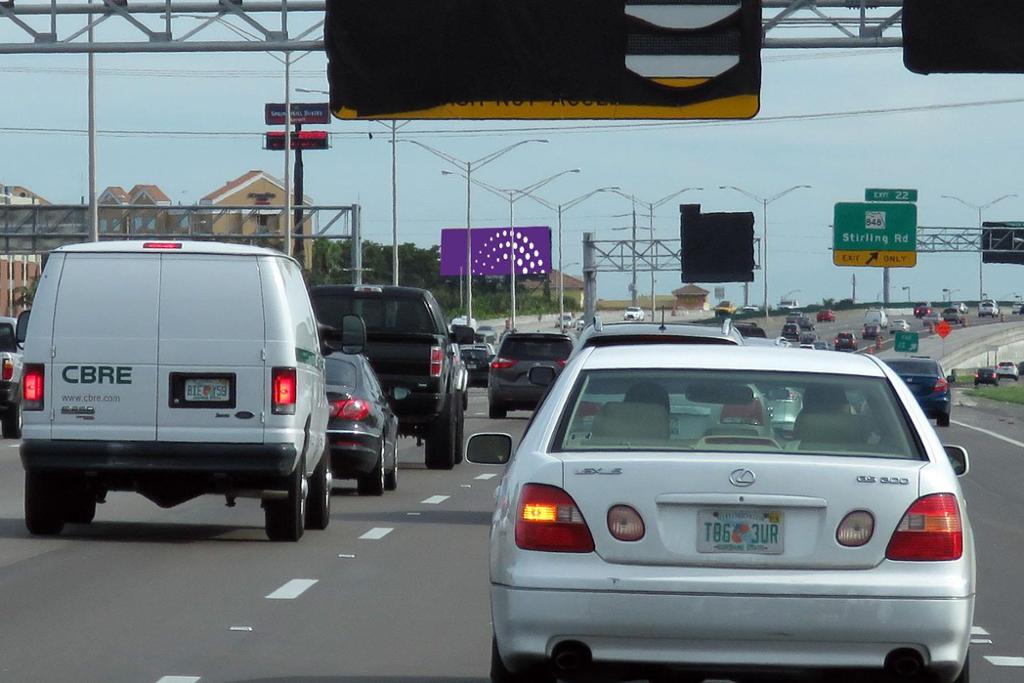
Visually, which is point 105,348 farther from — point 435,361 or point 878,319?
point 878,319

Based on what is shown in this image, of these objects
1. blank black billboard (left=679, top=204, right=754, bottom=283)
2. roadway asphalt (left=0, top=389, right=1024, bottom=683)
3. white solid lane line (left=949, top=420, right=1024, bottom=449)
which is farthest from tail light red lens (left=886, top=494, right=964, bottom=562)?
blank black billboard (left=679, top=204, right=754, bottom=283)

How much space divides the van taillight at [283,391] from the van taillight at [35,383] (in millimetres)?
1666

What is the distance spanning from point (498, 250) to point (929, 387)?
245ft

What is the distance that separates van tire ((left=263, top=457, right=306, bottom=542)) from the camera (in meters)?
14.7

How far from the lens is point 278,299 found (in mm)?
14266

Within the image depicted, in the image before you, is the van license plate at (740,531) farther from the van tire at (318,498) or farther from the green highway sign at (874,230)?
the green highway sign at (874,230)

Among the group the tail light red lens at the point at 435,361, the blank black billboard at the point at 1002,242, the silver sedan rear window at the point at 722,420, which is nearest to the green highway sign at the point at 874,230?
the blank black billboard at the point at 1002,242

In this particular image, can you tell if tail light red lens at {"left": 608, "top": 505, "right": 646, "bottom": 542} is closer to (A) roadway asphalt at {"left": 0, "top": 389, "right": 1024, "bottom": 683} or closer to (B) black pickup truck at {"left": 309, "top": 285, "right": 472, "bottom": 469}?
(A) roadway asphalt at {"left": 0, "top": 389, "right": 1024, "bottom": 683}

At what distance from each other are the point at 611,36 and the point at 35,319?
11.8 m

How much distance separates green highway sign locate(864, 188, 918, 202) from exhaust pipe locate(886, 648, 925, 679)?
229 feet

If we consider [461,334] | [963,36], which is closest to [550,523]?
[963,36]

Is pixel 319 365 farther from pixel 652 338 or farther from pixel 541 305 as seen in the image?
pixel 541 305

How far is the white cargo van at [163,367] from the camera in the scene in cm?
1425

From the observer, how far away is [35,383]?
47.1 ft
